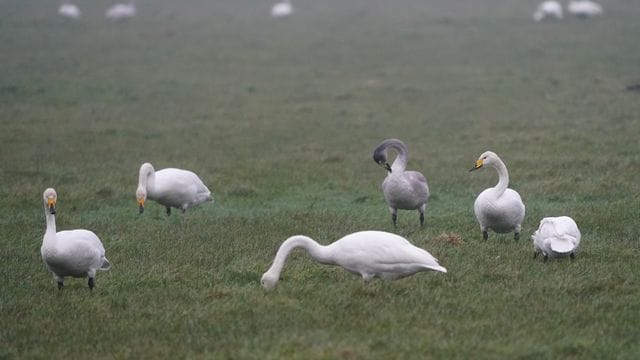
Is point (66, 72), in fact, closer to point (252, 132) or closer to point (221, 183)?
point (252, 132)

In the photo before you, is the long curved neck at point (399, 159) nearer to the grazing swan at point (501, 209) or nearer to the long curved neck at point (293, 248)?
the grazing swan at point (501, 209)

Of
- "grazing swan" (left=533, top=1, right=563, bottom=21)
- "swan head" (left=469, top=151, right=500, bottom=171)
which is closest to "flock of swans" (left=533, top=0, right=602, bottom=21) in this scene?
"grazing swan" (left=533, top=1, right=563, bottom=21)

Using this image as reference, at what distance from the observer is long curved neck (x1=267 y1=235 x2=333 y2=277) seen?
933 centimetres

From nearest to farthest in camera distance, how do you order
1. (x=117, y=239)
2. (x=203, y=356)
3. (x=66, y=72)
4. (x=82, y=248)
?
(x=203, y=356) < (x=82, y=248) < (x=117, y=239) < (x=66, y=72)

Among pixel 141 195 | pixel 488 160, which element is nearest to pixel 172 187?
pixel 141 195

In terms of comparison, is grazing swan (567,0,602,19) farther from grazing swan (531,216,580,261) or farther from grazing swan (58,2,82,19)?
grazing swan (531,216,580,261)

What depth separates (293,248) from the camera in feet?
30.9

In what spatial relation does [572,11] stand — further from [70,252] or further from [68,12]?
[70,252]

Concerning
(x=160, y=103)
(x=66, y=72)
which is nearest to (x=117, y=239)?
(x=160, y=103)

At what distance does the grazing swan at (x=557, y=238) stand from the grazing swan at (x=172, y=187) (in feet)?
17.3

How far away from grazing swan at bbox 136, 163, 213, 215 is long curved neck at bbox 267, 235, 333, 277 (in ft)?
15.9

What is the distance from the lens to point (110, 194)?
15.8 m

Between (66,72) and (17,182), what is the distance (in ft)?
48.1

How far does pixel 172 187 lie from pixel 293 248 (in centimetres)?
499
